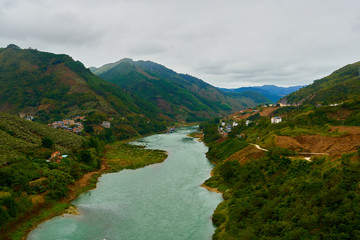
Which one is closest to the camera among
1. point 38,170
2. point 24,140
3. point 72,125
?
point 38,170

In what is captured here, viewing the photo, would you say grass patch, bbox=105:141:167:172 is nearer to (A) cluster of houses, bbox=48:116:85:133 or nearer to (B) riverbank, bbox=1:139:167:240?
(B) riverbank, bbox=1:139:167:240

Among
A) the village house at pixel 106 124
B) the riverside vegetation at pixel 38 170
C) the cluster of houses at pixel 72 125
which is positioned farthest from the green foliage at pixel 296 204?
the village house at pixel 106 124

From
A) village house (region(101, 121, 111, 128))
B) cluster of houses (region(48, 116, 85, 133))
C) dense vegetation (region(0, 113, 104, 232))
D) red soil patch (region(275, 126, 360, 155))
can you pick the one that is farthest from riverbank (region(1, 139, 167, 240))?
red soil patch (region(275, 126, 360, 155))

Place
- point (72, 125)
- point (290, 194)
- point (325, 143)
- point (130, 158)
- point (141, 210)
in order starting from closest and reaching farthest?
point (290, 194) < point (141, 210) < point (325, 143) < point (130, 158) < point (72, 125)

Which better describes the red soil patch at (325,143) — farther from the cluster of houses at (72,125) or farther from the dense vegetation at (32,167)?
the cluster of houses at (72,125)

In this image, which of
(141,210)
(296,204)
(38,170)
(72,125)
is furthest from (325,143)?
(72,125)

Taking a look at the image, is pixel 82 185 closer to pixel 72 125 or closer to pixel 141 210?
pixel 141 210
